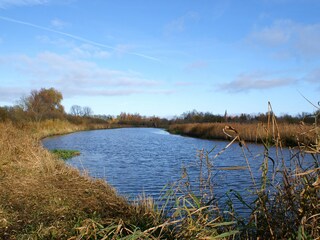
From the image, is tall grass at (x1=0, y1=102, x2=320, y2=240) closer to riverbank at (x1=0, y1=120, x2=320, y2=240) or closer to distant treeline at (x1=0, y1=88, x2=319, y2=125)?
riverbank at (x1=0, y1=120, x2=320, y2=240)

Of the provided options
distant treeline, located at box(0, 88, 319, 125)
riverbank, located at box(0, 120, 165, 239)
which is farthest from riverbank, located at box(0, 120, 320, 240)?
distant treeline, located at box(0, 88, 319, 125)

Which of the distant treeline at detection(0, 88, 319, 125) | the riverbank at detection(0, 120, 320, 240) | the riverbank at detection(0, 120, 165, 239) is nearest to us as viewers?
the riverbank at detection(0, 120, 320, 240)

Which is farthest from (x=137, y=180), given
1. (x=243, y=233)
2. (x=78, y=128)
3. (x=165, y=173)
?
(x=78, y=128)

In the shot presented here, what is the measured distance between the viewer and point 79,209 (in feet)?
18.6

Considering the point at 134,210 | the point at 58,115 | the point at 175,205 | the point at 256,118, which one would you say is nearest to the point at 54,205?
the point at 134,210

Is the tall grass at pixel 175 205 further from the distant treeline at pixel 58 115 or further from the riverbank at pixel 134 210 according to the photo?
the distant treeline at pixel 58 115

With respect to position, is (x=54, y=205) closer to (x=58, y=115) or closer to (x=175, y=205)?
(x=175, y=205)

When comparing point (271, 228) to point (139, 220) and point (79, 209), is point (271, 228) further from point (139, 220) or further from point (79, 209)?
point (79, 209)

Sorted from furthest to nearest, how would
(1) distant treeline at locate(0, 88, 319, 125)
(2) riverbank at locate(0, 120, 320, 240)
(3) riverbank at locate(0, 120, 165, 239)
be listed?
(1) distant treeline at locate(0, 88, 319, 125) < (3) riverbank at locate(0, 120, 165, 239) < (2) riverbank at locate(0, 120, 320, 240)

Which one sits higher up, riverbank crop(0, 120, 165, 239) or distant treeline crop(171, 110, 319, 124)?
distant treeline crop(171, 110, 319, 124)

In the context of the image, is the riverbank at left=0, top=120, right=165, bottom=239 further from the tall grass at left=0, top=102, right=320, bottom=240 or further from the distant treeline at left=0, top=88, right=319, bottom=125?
the distant treeline at left=0, top=88, right=319, bottom=125

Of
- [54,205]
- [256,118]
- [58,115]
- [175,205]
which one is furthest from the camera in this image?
[58,115]

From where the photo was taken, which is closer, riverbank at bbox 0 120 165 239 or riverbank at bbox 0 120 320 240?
riverbank at bbox 0 120 320 240

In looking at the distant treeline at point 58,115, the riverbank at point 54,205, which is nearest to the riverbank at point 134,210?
the riverbank at point 54,205
